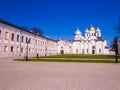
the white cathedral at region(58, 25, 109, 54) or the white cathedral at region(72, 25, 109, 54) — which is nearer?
the white cathedral at region(72, 25, 109, 54)

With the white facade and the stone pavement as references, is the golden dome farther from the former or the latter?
the stone pavement

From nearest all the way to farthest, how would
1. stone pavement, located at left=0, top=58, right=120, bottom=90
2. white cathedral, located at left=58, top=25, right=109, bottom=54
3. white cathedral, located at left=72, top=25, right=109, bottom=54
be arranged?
stone pavement, located at left=0, top=58, right=120, bottom=90 < white cathedral, located at left=72, top=25, right=109, bottom=54 < white cathedral, located at left=58, top=25, right=109, bottom=54

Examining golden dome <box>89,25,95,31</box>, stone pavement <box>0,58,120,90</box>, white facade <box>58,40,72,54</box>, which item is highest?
golden dome <box>89,25,95,31</box>

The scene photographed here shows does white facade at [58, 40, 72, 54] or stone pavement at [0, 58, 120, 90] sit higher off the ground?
white facade at [58, 40, 72, 54]

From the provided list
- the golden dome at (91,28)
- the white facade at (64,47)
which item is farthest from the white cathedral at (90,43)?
the white facade at (64,47)

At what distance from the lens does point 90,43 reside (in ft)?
310

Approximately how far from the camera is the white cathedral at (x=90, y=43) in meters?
92.2

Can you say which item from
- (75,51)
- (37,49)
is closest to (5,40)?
(37,49)

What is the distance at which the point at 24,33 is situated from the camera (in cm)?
4519

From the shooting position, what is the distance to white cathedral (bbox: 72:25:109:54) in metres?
92.2

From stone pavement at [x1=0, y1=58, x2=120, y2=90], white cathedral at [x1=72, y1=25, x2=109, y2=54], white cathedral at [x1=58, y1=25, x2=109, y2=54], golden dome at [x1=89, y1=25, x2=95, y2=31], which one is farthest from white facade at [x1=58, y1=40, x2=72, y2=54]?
stone pavement at [x1=0, y1=58, x2=120, y2=90]

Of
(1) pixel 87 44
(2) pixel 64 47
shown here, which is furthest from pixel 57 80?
(2) pixel 64 47

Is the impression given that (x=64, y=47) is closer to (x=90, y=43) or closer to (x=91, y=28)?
(x=90, y=43)

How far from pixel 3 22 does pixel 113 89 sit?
3281cm
